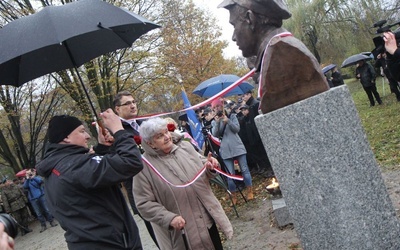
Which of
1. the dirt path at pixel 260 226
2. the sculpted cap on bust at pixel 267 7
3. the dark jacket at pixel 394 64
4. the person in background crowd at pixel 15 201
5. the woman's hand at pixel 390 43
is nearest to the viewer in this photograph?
the sculpted cap on bust at pixel 267 7

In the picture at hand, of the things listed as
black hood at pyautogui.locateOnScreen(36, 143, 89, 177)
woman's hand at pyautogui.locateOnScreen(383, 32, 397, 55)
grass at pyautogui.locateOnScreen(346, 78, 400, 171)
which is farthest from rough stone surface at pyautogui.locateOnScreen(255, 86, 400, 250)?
grass at pyautogui.locateOnScreen(346, 78, 400, 171)

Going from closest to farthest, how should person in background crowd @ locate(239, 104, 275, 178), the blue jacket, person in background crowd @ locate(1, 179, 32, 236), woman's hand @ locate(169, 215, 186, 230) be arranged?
1. woman's hand @ locate(169, 215, 186, 230)
2. person in background crowd @ locate(239, 104, 275, 178)
3. the blue jacket
4. person in background crowd @ locate(1, 179, 32, 236)

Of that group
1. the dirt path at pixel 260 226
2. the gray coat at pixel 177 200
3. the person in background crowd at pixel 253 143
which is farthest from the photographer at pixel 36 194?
the gray coat at pixel 177 200

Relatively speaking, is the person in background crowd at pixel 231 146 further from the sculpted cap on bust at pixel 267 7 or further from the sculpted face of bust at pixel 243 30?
the sculpted cap on bust at pixel 267 7

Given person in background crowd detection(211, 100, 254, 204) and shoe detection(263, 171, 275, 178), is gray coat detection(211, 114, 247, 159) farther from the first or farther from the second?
shoe detection(263, 171, 275, 178)

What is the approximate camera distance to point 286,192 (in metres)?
2.43

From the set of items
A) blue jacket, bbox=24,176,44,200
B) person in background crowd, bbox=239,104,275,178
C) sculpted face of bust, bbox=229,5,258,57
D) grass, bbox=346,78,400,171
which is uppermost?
sculpted face of bust, bbox=229,5,258,57

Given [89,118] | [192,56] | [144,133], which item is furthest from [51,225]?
[192,56]

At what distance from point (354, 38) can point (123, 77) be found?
15357 mm

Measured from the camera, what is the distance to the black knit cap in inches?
97.3

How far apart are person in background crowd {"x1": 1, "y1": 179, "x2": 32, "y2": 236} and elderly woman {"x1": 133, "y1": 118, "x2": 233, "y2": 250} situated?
10228 mm

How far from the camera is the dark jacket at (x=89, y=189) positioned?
2252mm

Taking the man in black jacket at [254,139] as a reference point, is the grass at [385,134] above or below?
below

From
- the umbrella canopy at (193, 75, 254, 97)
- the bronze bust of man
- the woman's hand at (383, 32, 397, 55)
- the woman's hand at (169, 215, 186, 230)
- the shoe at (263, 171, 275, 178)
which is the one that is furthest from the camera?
the umbrella canopy at (193, 75, 254, 97)
